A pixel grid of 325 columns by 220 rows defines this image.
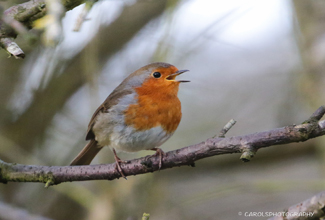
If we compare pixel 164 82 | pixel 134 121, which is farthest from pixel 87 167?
pixel 164 82

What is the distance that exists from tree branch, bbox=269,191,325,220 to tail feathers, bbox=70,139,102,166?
277cm

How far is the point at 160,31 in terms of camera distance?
465 centimetres

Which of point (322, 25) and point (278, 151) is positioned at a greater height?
point (322, 25)

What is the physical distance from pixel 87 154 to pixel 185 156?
1972mm

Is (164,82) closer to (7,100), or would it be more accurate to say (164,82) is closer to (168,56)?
(168,56)

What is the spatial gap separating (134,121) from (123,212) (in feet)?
4.96

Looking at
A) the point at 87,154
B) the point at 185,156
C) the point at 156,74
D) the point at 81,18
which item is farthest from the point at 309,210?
the point at 87,154

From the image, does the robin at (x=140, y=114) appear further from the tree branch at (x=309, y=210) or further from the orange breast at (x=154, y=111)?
the tree branch at (x=309, y=210)

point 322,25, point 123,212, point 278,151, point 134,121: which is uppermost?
point 322,25

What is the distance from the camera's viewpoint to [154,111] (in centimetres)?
366

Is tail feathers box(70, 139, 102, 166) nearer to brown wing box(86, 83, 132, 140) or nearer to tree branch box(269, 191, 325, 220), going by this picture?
brown wing box(86, 83, 132, 140)

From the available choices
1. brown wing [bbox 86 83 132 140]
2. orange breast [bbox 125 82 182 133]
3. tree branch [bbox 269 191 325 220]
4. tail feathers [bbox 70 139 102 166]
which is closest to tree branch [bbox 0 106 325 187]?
tree branch [bbox 269 191 325 220]

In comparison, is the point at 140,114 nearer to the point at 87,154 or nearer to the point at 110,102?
the point at 110,102

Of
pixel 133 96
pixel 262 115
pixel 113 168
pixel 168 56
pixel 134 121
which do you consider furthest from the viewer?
pixel 262 115
